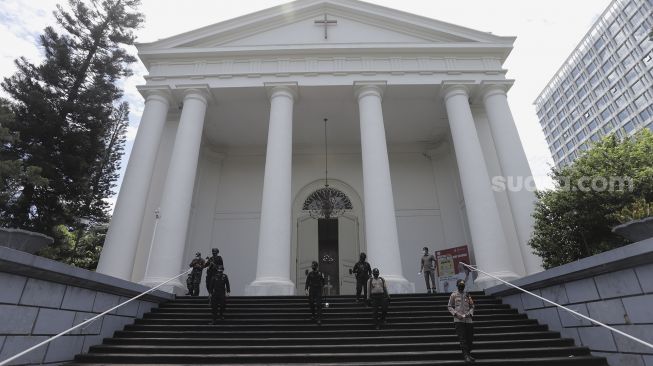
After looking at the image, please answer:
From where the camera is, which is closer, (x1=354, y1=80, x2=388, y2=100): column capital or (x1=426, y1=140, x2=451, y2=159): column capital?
(x1=354, y1=80, x2=388, y2=100): column capital

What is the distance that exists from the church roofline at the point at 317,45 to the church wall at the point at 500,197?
2850 millimetres

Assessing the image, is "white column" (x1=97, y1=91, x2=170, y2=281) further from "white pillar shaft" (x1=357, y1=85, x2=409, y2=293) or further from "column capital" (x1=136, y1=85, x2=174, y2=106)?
"white pillar shaft" (x1=357, y1=85, x2=409, y2=293)

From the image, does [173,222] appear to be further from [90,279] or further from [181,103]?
[181,103]

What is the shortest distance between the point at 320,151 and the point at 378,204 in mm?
7900

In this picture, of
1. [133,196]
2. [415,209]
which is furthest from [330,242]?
[133,196]

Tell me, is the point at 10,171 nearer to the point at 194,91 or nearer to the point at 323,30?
the point at 194,91

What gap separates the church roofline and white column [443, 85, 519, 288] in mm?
2565

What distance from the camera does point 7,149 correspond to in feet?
47.3

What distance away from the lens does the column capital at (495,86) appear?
1356 cm

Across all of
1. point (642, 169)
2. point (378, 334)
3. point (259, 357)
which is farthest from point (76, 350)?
point (642, 169)

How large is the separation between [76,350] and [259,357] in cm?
319

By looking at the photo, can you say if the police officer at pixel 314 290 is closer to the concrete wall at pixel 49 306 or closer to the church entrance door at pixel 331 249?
the concrete wall at pixel 49 306

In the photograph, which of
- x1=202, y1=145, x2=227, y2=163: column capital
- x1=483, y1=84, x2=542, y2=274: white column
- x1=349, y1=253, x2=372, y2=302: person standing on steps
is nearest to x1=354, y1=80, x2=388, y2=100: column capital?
x1=483, y1=84, x2=542, y2=274: white column

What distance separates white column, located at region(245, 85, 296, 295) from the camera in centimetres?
1007
